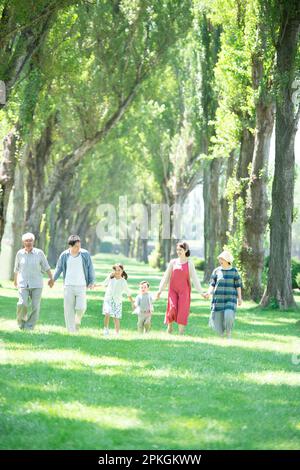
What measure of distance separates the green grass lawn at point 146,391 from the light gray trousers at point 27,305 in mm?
321

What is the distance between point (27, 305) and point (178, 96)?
37.3 meters

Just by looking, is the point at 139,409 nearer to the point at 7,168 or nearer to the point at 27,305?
the point at 27,305

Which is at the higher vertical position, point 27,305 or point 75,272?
point 75,272

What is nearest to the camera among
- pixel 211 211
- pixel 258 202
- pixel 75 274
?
pixel 75 274

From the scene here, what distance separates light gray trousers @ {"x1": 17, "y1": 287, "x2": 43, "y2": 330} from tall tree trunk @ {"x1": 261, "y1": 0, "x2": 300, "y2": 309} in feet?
31.9

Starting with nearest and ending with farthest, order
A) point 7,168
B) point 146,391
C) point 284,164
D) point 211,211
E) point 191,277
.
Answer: point 146,391, point 191,277, point 284,164, point 7,168, point 211,211

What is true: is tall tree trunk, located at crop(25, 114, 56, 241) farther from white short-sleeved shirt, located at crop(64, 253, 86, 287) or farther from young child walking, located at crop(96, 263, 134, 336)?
white short-sleeved shirt, located at crop(64, 253, 86, 287)

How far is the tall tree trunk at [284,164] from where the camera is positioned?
83.5ft

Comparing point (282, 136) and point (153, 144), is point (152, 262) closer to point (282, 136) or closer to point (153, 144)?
point (153, 144)

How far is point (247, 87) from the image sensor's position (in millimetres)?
28828

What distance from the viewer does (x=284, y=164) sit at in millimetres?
25672

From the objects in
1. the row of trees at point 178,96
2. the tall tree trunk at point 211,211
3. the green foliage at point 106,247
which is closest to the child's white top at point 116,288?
the row of trees at point 178,96

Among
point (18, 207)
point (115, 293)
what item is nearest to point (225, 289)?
point (115, 293)

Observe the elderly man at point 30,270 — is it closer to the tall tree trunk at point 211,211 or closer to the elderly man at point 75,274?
the elderly man at point 75,274
